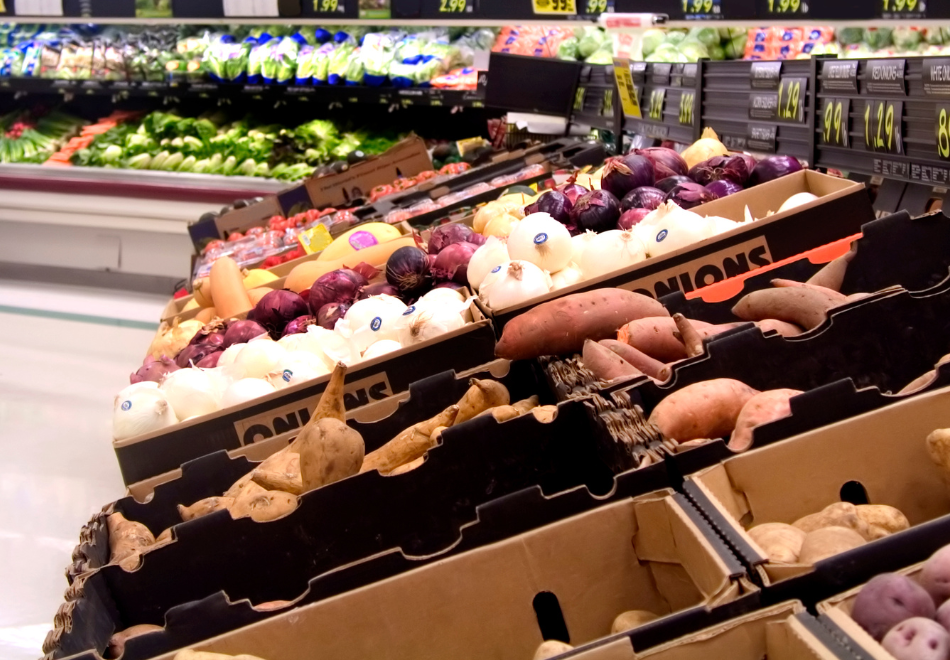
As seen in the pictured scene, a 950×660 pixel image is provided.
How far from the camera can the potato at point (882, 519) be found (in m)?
1.21

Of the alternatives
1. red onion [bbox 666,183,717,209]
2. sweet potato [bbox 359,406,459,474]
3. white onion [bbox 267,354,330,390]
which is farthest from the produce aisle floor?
red onion [bbox 666,183,717,209]

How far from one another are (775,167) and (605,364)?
4.24ft

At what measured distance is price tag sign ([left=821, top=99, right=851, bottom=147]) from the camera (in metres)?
2.61

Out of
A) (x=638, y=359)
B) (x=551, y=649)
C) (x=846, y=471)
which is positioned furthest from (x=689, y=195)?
(x=551, y=649)

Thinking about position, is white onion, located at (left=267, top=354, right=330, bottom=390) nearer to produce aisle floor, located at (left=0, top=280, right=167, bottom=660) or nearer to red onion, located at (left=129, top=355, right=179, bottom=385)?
red onion, located at (left=129, top=355, right=179, bottom=385)

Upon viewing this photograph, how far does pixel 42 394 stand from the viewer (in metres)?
4.40

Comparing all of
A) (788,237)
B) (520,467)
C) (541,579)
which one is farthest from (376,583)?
(788,237)

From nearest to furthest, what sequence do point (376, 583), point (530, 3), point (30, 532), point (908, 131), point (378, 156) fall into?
point (376, 583)
point (908, 131)
point (30, 532)
point (530, 3)
point (378, 156)

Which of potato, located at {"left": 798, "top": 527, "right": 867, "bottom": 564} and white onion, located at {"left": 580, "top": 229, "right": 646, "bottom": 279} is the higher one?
white onion, located at {"left": 580, "top": 229, "right": 646, "bottom": 279}

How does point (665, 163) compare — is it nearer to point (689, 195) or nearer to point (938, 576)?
point (689, 195)

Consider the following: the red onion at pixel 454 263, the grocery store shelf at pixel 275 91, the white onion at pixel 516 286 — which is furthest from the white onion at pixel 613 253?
the grocery store shelf at pixel 275 91

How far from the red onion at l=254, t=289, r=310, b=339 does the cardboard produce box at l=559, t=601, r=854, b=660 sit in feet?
6.41

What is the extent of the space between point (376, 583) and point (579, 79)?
3671mm

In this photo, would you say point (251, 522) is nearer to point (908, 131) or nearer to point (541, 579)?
point (541, 579)
